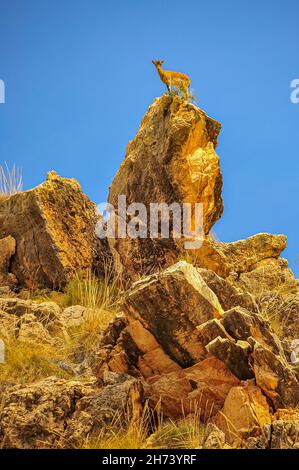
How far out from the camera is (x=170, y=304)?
732 centimetres

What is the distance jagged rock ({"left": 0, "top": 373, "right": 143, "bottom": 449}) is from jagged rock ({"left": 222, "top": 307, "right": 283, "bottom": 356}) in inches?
44.4

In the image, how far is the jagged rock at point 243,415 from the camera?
6414mm

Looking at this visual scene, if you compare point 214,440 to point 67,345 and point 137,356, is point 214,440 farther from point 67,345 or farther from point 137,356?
point 67,345

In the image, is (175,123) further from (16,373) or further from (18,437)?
(18,437)

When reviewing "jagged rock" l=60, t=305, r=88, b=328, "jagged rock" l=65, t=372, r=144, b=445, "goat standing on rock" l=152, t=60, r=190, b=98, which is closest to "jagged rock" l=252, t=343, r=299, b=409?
"jagged rock" l=65, t=372, r=144, b=445

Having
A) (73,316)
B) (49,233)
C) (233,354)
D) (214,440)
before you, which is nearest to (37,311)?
(73,316)

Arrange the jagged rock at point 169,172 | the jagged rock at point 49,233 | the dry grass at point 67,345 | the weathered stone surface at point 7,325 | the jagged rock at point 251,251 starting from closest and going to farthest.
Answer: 1. the dry grass at point 67,345
2. the weathered stone surface at point 7,325
3. the jagged rock at point 169,172
4. the jagged rock at point 49,233
5. the jagged rock at point 251,251

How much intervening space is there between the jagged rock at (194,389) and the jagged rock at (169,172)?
4797mm

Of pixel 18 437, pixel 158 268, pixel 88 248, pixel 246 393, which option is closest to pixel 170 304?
pixel 246 393

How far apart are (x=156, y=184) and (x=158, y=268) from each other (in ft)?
5.09

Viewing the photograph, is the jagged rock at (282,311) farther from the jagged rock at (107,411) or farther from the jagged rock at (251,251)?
the jagged rock at (107,411)

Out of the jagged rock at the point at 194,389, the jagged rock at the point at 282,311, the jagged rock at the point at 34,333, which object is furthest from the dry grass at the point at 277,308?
the jagged rock at the point at 34,333

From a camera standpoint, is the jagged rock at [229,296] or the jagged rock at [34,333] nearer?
the jagged rock at [229,296]

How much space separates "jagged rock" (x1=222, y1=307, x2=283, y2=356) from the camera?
23.6 feet
